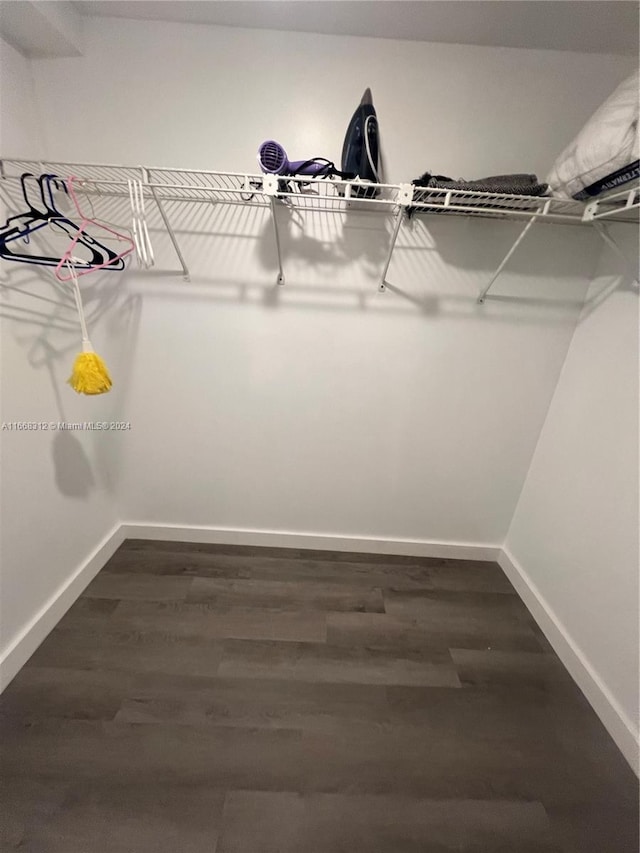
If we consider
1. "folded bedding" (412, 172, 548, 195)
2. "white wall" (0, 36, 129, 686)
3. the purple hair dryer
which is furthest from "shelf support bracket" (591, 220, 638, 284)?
"white wall" (0, 36, 129, 686)

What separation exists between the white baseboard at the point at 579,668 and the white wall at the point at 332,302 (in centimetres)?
27

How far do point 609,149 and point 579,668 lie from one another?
1699 mm

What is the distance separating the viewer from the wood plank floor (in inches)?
38.0

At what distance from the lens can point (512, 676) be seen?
1.38 meters

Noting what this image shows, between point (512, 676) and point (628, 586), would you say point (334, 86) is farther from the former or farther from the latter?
point (512, 676)

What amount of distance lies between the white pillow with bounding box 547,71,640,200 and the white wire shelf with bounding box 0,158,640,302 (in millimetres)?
50

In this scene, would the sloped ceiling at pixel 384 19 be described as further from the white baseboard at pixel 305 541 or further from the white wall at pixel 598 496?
the white baseboard at pixel 305 541

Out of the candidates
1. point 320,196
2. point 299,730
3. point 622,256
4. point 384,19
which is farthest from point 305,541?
point 384,19

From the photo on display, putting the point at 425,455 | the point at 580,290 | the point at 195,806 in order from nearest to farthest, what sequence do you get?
the point at 195,806 < the point at 580,290 < the point at 425,455

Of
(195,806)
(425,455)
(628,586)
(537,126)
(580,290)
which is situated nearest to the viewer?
(195,806)

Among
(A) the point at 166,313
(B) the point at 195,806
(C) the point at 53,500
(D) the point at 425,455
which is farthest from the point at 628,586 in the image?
(C) the point at 53,500

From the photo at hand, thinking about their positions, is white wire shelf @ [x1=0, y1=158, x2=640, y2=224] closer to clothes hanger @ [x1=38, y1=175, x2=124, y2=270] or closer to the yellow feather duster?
clothes hanger @ [x1=38, y1=175, x2=124, y2=270]

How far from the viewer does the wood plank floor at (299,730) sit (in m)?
0.97

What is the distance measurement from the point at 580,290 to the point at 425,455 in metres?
0.94
